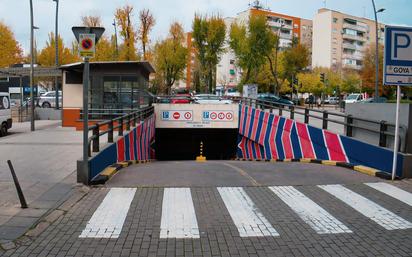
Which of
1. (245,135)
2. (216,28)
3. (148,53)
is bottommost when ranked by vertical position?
(245,135)

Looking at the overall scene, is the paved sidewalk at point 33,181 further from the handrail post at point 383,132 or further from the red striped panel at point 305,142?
the red striped panel at point 305,142

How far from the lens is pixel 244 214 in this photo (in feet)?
20.2

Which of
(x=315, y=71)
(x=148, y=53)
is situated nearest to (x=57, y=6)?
(x=148, y=53)

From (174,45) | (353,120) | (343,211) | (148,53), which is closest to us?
(343,211)

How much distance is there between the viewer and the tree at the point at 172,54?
178 feet

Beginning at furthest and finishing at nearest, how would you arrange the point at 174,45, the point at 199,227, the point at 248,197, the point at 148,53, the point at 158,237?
the point at 174,45
the point at 148,53
the point at 248,197
the point at 199,227
the point at 158,237

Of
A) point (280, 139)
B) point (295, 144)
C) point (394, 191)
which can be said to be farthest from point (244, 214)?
point (280, 139)

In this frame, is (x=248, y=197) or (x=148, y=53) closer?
(x=248, y=197)

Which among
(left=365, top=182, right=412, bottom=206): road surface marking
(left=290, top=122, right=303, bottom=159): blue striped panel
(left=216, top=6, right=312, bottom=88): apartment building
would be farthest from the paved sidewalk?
(left=216, top=6, right=312, bottom=88): apartment building

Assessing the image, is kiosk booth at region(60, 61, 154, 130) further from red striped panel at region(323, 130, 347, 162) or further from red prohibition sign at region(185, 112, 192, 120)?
red striped panel at region(323, 130, 347, 162)

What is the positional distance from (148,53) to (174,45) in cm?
701

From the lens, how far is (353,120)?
1131 centimetres

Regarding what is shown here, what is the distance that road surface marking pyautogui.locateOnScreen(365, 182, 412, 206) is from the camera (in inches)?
280

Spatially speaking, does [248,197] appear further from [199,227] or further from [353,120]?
[353,120]
